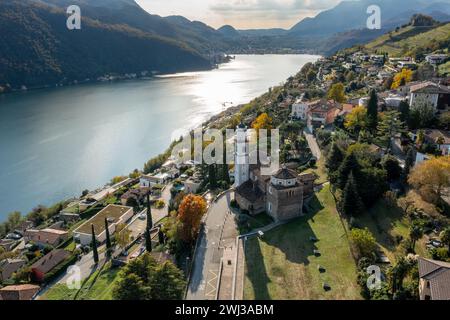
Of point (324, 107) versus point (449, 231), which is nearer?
point (449, 231)

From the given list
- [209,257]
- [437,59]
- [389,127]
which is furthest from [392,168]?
[437,59]

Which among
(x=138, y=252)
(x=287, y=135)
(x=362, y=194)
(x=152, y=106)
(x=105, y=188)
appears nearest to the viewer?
(x=362, y=194)

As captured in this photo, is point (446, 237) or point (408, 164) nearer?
point (446, 237)

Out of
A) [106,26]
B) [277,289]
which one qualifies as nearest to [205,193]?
[277,289]

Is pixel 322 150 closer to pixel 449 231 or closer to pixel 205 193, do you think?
pixel 205 193

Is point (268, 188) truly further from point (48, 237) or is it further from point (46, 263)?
point (48, 237)

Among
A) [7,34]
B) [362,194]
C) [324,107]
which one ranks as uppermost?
[7,34]
